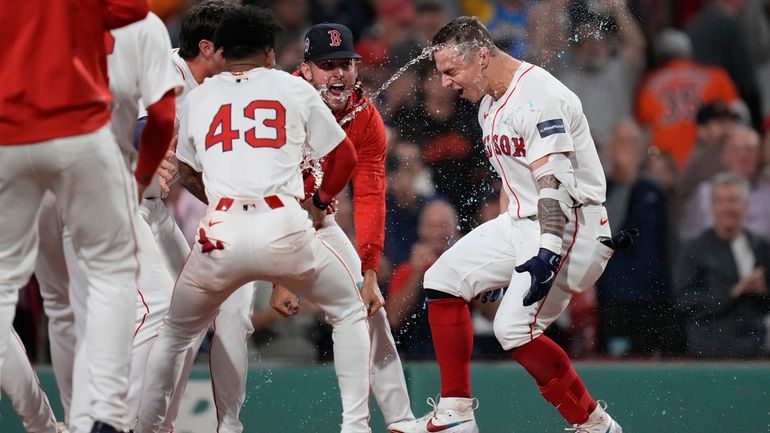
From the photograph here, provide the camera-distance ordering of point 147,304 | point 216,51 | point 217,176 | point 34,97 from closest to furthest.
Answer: point 34,97 → point 217,176 → point 147,304 → point 216,51

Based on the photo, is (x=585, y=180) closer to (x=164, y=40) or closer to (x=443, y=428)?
(x=443, y=428)

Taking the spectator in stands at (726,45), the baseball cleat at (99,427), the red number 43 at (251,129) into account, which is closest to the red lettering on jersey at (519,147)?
the red number 43 at (251,129)

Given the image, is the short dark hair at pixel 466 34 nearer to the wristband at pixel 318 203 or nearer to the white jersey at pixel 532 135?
the white jersey at pixel 532 135

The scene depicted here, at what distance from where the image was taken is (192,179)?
5.57 metres

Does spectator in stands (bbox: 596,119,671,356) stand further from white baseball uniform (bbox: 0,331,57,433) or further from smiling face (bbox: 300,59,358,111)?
white baseball uniform (bbox: 0,331,57,433)

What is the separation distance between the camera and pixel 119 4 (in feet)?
13.6

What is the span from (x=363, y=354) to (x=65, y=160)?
67.5 inches

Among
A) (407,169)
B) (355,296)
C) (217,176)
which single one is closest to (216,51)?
(217,176)

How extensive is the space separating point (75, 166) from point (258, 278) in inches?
44.5

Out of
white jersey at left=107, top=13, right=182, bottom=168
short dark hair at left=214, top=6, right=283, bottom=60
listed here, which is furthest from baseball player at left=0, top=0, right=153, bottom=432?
short dark hair at left=214, top=6, right=283, bottom=60

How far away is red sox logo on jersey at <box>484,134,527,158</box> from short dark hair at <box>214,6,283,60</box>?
4.23ft

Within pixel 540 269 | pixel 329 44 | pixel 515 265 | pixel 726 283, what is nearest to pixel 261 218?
pixel 540 269

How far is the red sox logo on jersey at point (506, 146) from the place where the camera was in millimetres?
5625

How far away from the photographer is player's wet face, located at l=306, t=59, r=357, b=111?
6.00 m
